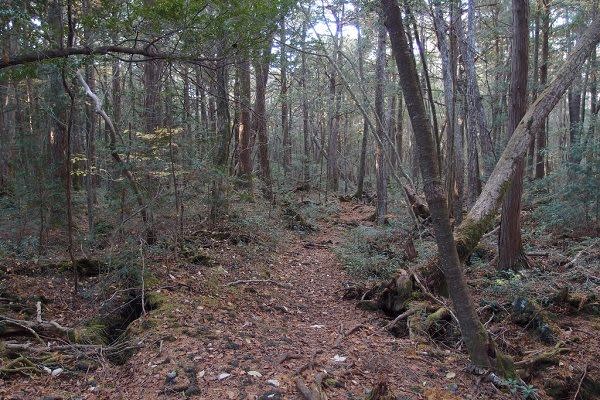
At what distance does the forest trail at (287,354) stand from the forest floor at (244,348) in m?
0.01

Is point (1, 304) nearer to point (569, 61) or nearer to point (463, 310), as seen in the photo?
point (463, 310)

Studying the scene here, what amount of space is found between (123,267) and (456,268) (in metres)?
4.55

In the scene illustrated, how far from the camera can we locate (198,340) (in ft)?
15.1

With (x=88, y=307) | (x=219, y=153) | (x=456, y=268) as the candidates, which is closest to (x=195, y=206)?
(x=219, y=153)

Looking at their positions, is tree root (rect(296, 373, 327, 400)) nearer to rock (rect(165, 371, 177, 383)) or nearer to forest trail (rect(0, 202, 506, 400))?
forest trail (rect(0, 202, 506, 400))

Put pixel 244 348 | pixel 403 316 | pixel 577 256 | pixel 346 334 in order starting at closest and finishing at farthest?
1. pixel 244 348
2. pixel 346 334
3. pixel 403 316
4. pixel 577 256

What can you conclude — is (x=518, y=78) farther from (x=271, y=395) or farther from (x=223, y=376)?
(x=223, y=376)

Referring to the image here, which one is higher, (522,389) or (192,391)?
(192,391)

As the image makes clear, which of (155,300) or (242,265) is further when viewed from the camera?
(242,265)

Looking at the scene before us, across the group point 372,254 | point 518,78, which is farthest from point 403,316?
point 518,78

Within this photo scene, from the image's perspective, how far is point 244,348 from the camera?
4547 mm

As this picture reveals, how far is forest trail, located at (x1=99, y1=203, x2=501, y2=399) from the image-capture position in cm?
375

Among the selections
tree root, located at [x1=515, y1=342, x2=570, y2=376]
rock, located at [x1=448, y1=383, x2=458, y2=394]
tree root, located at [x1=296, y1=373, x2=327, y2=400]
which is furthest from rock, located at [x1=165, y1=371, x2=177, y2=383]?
tree root, located at [x1=515, y1=342, x2=570, y2=376]

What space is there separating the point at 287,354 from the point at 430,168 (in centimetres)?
239
